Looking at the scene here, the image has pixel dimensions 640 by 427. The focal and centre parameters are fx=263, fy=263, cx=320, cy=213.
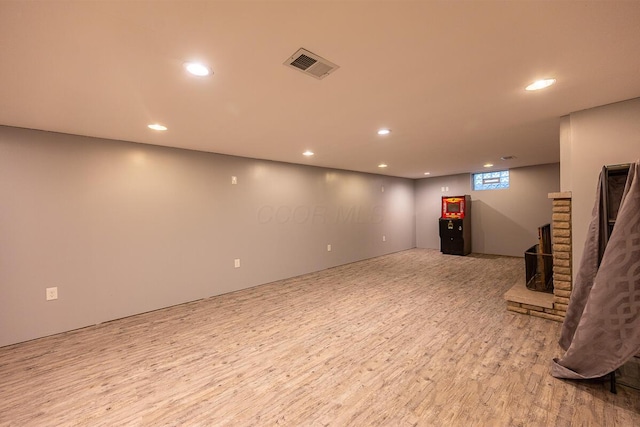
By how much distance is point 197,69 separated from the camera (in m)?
1.68

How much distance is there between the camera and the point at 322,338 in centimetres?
264

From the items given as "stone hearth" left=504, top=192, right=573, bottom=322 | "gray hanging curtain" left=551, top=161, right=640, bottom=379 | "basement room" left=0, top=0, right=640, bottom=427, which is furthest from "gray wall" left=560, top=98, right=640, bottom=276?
"gray hanging curtain" left=551, top=161, right=640, bottom=379

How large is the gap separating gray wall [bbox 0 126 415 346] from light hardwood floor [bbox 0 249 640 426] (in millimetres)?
394

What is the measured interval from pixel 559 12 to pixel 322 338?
2.83 meters

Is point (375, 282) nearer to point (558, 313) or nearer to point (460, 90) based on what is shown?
point (558, 313)

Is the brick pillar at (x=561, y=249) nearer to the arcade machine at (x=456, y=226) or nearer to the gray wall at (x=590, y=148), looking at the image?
the gray wall at (x=590, y=148)

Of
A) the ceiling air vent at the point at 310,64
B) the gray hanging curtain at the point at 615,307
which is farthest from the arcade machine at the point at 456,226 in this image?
the ceiling air vent at the point at 310,64

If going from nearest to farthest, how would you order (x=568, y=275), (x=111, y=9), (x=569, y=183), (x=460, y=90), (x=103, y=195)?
(x=111, y=9)
(x=460, y=90)
(x=569, y=183)
(x=568, y=275)
(x=103, y=195)

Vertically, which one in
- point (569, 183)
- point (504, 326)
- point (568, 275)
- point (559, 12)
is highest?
point (559, 12)

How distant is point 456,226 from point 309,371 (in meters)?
6.19

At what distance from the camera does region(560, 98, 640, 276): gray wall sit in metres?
2.30

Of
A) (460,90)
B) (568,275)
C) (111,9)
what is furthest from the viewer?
(568,275)

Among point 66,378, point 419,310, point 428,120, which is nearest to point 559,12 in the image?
point 428,120

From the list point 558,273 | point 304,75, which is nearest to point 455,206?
point 558,273
